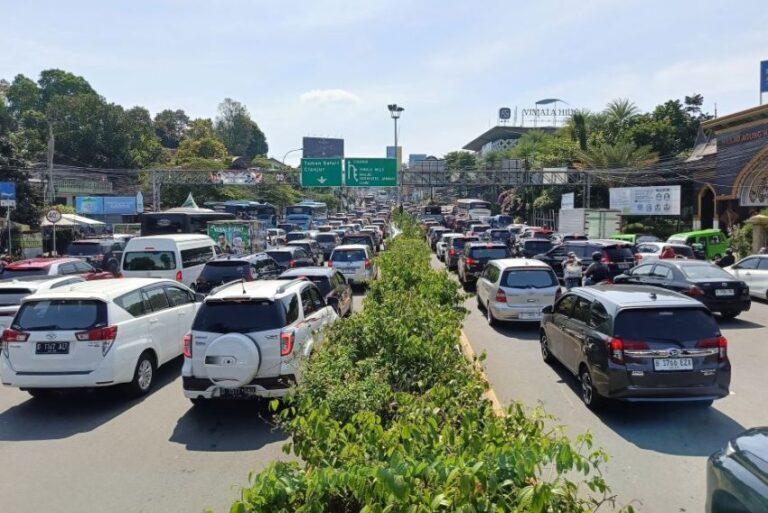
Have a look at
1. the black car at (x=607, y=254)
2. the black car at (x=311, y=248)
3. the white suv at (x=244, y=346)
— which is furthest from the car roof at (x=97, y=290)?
the black car at (x=311, y=248)

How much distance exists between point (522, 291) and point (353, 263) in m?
8.17

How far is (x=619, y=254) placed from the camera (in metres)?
19.9

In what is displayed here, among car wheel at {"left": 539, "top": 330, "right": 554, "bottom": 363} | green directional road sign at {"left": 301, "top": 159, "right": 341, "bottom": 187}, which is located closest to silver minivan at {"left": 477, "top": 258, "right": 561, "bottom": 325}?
car wheel at {"left": 539, "top": 330, "right": 554, "bottom": 363}

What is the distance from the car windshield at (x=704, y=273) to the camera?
46.2 ft

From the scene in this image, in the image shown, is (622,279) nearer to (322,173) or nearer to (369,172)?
(369,172)

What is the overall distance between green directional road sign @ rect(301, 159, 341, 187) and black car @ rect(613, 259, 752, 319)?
2838 cm

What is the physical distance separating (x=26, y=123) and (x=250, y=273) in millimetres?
78044

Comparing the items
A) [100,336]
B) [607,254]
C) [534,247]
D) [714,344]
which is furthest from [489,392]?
[534,247]

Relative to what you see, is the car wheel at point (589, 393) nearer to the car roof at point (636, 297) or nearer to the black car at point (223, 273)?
the car roof at point (636, 297)

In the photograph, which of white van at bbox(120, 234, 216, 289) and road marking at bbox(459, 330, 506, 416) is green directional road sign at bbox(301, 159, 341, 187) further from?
road marking at bbox(459, 330, 506, 416)

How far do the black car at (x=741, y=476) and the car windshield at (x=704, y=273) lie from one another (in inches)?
437

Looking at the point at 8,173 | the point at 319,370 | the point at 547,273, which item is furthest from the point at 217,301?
the point at 8,173

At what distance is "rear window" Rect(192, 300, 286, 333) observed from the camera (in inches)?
308

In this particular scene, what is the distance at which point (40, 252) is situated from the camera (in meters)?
33.3
